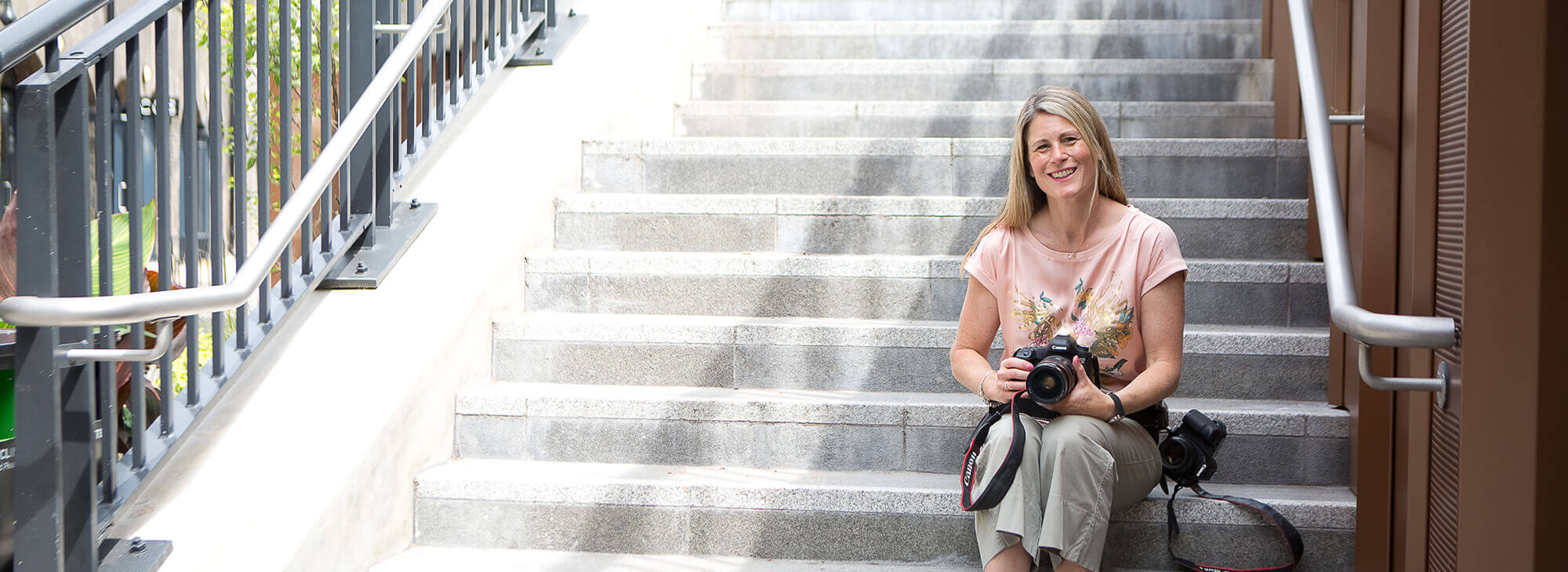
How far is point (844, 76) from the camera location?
12.6ft

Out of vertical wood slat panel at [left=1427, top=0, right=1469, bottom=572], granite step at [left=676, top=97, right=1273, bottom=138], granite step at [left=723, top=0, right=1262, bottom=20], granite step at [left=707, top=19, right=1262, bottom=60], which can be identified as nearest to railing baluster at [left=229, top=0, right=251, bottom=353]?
vertical wood slat panel at [left=1427, top=0, right=1469, bottom=572]

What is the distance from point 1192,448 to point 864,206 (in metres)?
1.21

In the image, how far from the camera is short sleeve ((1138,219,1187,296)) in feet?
6.25

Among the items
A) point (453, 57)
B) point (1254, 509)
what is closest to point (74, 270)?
point (453, 57)

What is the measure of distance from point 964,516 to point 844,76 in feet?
6.93

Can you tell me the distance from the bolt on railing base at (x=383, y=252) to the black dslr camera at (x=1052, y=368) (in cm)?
126

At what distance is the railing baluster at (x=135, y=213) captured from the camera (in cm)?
161

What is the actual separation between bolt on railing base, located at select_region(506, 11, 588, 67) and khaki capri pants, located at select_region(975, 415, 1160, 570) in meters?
1.71

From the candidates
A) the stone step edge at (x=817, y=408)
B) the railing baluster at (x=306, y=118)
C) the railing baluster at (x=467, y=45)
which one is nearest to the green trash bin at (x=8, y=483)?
the railing baluster at (x=306, y=118)

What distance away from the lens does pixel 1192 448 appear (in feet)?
6.32

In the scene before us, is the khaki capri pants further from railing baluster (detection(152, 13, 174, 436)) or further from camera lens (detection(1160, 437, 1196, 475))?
railing baluster (detection(152, 13, 174, 436))

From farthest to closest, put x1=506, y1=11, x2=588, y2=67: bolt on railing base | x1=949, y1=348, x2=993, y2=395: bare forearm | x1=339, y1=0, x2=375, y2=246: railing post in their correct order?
x1=506, y1=11, x2=588, y2=67: bolt on railing base → x1=339, y1=0, x2=375, y2=246: railing post → x1=949, y1=348, x2=993, y2=395: bare forearm

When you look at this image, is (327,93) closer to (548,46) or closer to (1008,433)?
(548,46)

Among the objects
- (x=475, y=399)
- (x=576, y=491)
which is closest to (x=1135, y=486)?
(x=576, y=491)
